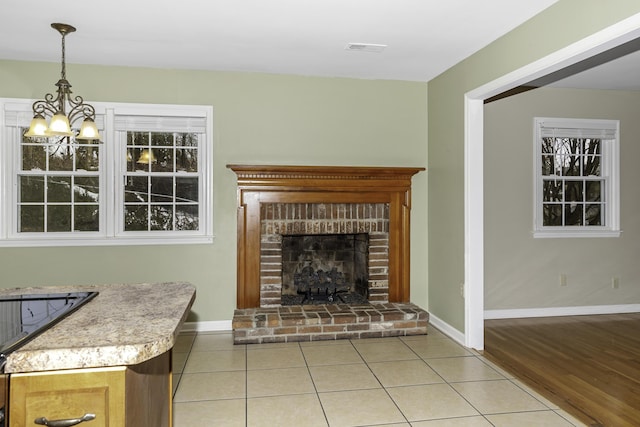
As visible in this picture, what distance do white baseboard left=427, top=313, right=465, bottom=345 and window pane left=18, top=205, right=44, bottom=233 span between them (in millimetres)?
3935

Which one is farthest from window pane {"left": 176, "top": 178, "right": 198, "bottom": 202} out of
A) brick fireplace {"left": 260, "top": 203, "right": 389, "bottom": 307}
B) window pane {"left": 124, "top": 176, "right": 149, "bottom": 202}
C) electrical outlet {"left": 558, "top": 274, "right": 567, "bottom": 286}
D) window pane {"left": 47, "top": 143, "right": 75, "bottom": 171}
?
electrical outlet {"left": 558, "top": 274, "right": 567, "bottom": 286}

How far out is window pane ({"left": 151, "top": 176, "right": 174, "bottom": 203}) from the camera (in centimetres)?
448

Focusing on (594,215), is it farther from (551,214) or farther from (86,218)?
(86,218)

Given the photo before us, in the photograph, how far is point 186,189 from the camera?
4.54m

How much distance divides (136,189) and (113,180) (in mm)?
220

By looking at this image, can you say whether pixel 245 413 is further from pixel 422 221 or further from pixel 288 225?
pixel 422 221

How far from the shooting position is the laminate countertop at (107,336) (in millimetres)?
1323

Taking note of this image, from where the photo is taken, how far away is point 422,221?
4.87 metres

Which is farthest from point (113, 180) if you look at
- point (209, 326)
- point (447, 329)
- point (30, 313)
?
point (447, 329)

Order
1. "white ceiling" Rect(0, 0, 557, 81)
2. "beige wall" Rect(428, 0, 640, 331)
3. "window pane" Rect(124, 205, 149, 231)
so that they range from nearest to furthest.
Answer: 1. "beige wall" Rect(428, 0, 640, 331)
2. "white ceiling" Rect(0, 0, 557, 81)
3. "window pane" Rect(124, 205, 149, 231)

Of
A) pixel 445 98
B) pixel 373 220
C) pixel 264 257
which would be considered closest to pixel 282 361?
pixel 264 257

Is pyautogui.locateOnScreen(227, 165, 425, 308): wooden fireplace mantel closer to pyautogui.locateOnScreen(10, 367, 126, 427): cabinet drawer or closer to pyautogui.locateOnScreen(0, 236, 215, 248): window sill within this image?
pyautogui.locateOnScreen(0, 236, 215, 248): window sill

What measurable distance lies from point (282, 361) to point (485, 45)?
3.04 meters

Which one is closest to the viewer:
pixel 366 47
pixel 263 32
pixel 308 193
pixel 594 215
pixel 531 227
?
pixel 263 32
